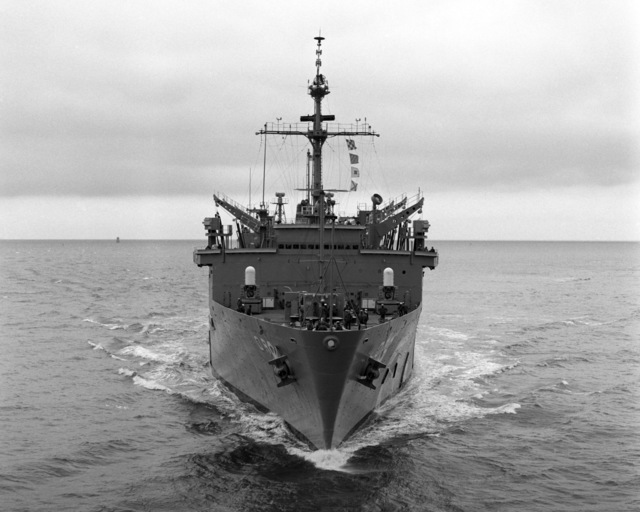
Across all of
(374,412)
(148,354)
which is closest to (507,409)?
(374,412)

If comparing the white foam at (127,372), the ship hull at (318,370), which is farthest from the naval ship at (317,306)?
the white foam at (127,372)

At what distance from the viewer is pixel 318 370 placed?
53.5 feet

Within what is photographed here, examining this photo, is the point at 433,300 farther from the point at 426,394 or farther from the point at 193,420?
the point at 193,420

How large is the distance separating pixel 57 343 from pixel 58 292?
96.8ft

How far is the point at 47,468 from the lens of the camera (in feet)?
55.2

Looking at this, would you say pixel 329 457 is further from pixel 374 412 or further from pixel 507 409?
pixel 507 409

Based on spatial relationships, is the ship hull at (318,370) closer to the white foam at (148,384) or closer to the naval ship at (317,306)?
the naval ship at (317,306)

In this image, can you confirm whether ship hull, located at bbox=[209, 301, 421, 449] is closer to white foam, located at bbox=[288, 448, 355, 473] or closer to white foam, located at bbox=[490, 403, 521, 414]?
white foam, located at bbox=[288, 448, 355, 473]

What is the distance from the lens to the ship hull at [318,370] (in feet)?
52.9

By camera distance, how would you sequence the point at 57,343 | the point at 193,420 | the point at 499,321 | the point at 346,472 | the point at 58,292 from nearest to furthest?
the point at 346,472 → the point at 193,420 → the point at 57,343 → the point at 499,321 → the point at 58,292

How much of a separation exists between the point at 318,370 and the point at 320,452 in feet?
8.52

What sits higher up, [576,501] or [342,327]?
[342,327]

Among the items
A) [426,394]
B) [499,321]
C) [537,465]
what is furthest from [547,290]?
[537,465]

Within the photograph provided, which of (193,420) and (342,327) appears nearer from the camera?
(342,327)
